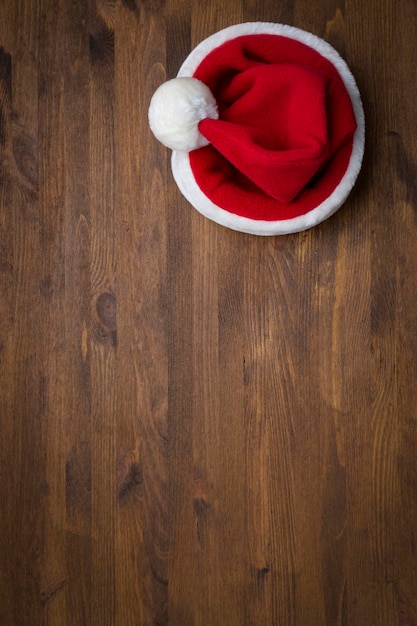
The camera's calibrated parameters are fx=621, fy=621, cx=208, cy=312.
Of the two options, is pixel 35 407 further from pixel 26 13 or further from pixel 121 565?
pixel 26 13

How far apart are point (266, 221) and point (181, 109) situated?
0.21 m

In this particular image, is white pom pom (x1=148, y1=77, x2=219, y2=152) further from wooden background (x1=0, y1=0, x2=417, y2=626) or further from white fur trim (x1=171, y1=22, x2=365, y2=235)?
wooden background (x1=0, y1=0, x2=417, y2=626)

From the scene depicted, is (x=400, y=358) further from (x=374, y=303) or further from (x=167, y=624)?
(x=167, y=624)

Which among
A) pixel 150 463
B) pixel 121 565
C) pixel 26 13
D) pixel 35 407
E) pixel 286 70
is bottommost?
pixel 121 565

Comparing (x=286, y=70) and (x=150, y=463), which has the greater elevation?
(x=286, y=70)

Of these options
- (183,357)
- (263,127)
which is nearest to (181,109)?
(263,127)

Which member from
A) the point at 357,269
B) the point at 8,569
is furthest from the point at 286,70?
the point at 8,569

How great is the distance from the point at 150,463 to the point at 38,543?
26 cm

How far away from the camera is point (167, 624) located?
1.13 metres

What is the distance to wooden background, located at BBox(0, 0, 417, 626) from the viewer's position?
108 cm

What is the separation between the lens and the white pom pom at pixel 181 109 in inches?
35.4

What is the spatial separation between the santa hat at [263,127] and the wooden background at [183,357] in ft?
0.40

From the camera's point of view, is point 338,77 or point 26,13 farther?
point 26,13

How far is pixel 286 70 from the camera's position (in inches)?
36.6
